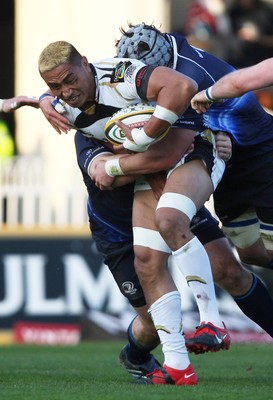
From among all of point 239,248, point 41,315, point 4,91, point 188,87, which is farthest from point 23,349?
point 4,91

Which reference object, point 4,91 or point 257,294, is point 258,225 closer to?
point 257,294

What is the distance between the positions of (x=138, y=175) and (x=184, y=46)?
1.24 meters

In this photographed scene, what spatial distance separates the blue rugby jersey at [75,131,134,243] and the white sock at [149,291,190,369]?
0.90m

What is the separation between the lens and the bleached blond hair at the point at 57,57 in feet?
25.1

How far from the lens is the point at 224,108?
8.52m

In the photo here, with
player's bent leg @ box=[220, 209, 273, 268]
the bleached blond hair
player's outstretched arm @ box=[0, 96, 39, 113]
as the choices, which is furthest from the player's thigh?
player's bent leg @ box=[220, 209, 273, 268]

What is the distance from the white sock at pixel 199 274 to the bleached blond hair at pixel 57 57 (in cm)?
137

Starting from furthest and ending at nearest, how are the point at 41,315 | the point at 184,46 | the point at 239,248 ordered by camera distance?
the point at 41,315, the point at 239,248, the point at 184,46

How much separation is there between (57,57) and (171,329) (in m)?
1.83

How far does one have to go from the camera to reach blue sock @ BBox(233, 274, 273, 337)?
8711mm

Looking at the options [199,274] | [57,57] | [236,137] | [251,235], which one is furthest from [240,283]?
[57,57]

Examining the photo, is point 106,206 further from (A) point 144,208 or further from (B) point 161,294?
(B) point 161,294

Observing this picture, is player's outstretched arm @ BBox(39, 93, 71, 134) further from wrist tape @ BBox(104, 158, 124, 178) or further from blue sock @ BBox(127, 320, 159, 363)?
blue sock @ BBox(127, 320, 159, 363)

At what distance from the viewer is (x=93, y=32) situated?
17.8m
